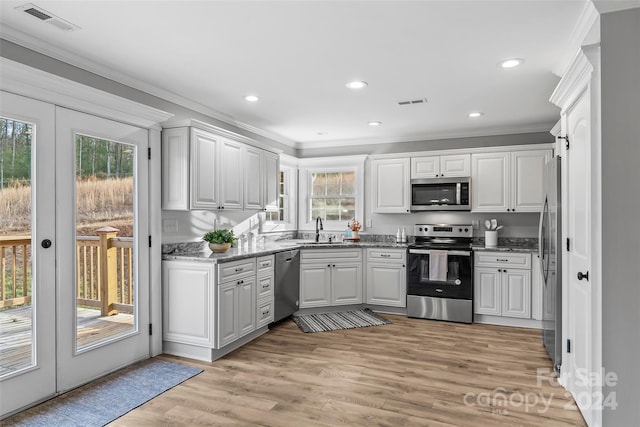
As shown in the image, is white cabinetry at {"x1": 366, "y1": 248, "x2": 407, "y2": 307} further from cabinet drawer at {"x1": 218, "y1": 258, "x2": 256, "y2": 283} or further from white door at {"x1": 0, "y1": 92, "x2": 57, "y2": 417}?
white door at {"x1": 0, "y1": 92, "x2": 57, "y2": 417}

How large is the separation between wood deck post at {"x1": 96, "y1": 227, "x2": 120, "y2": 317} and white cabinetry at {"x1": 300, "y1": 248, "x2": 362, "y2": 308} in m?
2.28

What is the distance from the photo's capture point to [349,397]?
279 centimetres

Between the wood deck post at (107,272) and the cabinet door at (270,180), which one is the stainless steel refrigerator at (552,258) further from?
the wood deck post at (107,272)

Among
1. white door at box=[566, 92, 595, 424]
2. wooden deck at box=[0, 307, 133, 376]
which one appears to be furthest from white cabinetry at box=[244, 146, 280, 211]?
white door at box=[566, 92, 595, 424]

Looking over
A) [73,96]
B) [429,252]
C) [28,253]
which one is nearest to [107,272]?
[28,253]

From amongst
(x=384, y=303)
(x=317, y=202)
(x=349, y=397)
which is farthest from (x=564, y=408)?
(x=317, y=202)

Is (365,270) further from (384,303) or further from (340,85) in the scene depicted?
(340,85)

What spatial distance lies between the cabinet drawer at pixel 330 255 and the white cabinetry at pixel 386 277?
0.17 meters

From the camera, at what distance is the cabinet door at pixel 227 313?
3449 millimetres

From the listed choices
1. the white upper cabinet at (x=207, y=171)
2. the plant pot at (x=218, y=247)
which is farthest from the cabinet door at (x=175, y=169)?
the plant pot at (x=218, y=247)

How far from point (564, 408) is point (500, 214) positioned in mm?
2960

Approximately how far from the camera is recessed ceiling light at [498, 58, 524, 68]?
9.64 feet

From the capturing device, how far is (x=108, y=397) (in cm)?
275

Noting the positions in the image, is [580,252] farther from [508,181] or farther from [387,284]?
[387,284]
